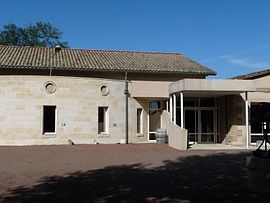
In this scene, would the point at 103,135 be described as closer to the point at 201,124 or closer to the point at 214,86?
the point at 201,124

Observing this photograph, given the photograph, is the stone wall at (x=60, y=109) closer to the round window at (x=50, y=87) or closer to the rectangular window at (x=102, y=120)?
the round window at (x=50, y=87)

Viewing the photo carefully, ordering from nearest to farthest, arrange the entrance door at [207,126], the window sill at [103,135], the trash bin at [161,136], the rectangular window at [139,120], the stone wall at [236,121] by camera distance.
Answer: the stone wall at [236,121], the window sill at [103,135], the trash bin at [161,136], the rectangular window at [139,120], the entrance door at [207,126]

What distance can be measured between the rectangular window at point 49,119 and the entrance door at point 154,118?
6204mm

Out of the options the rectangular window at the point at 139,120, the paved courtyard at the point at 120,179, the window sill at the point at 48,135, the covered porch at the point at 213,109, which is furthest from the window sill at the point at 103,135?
the paved courtyard at the point at 120,179

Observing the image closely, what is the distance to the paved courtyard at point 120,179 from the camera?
896 centimetres

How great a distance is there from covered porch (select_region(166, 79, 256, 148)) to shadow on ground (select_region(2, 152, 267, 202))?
9260 millimetres

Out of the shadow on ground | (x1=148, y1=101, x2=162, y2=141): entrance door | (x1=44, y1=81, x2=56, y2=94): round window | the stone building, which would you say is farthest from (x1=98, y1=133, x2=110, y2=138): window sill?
the shadow on ground

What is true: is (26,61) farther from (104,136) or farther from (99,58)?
(104,136)

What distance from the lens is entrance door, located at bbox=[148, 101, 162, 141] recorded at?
2719 centimetres

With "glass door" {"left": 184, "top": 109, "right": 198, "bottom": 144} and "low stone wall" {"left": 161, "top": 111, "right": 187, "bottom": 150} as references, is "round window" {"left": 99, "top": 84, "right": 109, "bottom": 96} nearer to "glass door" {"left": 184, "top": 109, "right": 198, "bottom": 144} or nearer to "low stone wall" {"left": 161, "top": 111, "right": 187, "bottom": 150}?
"low stone wall" {"left": 161, "top": 111, "right": 187, "bottom": 150}

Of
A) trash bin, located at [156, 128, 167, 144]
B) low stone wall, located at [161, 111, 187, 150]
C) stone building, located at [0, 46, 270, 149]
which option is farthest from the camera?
trash bin, located at [156, 128, 167, 144]

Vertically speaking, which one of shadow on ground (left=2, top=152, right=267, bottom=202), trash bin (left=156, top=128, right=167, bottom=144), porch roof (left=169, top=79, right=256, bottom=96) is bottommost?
shadow on ground (left=2, top=152, right=267, bottom=202)

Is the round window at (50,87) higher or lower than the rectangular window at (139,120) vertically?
higher

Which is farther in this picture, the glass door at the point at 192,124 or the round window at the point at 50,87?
the glass door at the point at 192,124
